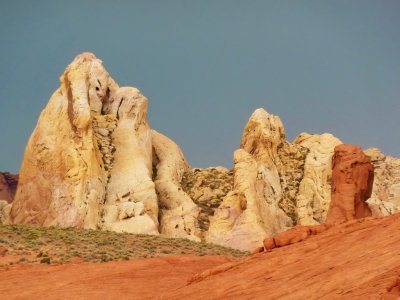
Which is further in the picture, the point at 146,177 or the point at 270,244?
the point at 146,177

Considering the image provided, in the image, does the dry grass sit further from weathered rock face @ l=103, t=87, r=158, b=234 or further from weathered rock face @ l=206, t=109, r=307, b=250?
weathered rock face @ l=206, t=109, r=307, b=250

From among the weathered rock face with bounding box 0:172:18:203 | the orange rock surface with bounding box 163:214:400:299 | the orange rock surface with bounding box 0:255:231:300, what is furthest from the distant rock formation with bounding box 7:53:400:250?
the weathered rock face with bounding box 0:172:18:203

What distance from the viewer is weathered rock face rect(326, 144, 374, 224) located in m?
47.4

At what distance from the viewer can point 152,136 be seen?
78.5 m

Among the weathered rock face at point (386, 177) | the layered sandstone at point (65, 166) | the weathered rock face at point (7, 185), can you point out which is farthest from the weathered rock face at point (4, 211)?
the weathered rock face at point (386, 177)

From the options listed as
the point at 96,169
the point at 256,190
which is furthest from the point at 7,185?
the point at 256,190

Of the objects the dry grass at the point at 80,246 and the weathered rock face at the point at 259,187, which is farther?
the weathered rock face at the point at 259,187

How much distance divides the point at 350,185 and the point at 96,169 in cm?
2707

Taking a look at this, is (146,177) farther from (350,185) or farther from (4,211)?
(4,211)

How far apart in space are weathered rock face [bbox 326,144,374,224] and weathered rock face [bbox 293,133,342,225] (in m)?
20.5

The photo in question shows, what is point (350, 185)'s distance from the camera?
48.2 meters

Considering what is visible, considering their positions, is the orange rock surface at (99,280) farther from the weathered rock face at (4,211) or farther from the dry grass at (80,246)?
the weathered rock face at (4,211)

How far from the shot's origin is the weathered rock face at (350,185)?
47.4 meters

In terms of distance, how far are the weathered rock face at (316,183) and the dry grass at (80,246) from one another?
19.9m
